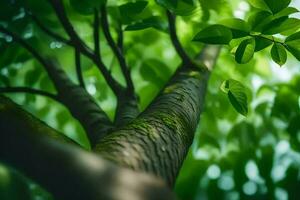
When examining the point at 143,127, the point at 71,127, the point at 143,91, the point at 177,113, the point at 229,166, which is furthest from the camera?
the point at 71,127

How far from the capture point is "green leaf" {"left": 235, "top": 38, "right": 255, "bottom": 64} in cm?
130

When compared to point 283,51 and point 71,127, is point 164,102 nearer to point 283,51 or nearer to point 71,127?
point 283,51

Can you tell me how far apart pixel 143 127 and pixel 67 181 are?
1.95 ft

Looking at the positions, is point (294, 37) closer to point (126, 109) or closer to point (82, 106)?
point (126, 109)

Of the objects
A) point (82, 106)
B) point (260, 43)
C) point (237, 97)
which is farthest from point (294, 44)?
point (82, 106)

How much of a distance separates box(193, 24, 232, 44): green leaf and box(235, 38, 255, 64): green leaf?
0.06 meters

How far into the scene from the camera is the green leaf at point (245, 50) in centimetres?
130

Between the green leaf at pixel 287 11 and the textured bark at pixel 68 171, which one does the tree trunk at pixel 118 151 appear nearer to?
the textured bark at pixel 68 171

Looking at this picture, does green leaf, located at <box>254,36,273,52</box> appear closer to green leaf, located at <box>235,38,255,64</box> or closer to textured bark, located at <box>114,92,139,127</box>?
green leaf, located at <box>235,38,255,64</box>

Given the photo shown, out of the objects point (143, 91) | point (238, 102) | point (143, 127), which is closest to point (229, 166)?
point (143, 91)

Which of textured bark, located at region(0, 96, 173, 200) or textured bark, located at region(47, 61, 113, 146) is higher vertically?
textured bark, located at region(47, 61, 113, 146)

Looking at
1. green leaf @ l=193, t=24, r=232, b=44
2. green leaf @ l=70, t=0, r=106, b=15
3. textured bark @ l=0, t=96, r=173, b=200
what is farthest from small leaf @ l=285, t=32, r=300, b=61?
textured bark @ l=0, t=96, r=173, b=200

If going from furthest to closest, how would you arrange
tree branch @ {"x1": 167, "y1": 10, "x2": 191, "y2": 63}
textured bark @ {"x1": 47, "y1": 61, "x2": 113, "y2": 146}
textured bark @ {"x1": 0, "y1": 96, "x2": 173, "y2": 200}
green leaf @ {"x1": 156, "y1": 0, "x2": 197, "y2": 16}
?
1. tree branch @ {"x1": 167, "y1": 10, "x2": 191, "y2": 63}
2. textured bark @ {"x1": 47, "y1": 61, "x2": 113, "y2": 146}
3. green leaf @ {"x1": 156, "y1": 0, "x2": 197, "y2": 16}
4. textured bark @ {"x1": 0, "y1": 96, "x2": 173, "y2": 200}

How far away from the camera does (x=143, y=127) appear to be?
1130mm
